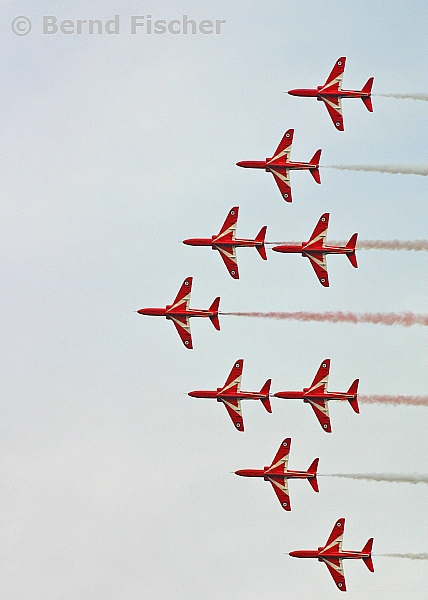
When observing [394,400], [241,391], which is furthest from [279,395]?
[394,400]

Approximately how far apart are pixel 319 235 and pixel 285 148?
866 centimetres

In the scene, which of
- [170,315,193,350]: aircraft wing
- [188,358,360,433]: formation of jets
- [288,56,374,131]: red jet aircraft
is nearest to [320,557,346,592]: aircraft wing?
[188,358,360,433]: formation of jets

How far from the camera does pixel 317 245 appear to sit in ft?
365

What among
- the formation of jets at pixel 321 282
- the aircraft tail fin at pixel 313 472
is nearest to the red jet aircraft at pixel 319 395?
the formation of jets at pixel 321 282

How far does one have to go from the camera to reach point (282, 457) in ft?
372

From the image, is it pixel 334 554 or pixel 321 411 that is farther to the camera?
pixel 321 411

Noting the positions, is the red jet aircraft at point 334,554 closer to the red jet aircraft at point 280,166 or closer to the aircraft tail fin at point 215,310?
the aircraft tail fin at point 215,310

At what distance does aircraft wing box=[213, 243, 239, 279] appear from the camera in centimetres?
11350

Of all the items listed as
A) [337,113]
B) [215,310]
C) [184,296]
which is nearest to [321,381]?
[215,310]

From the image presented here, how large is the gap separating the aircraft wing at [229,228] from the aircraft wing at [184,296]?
176 inches

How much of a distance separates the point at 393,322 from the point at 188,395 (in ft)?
61.8

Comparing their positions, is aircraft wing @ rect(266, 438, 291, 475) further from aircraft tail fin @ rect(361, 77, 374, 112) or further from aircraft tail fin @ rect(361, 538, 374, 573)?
aircraft tail fin @ rect(361, 77, 374, 112)

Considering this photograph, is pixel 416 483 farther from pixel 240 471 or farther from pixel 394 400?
pixel 240 471

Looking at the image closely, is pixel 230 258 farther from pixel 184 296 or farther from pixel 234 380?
pixel 234 380
